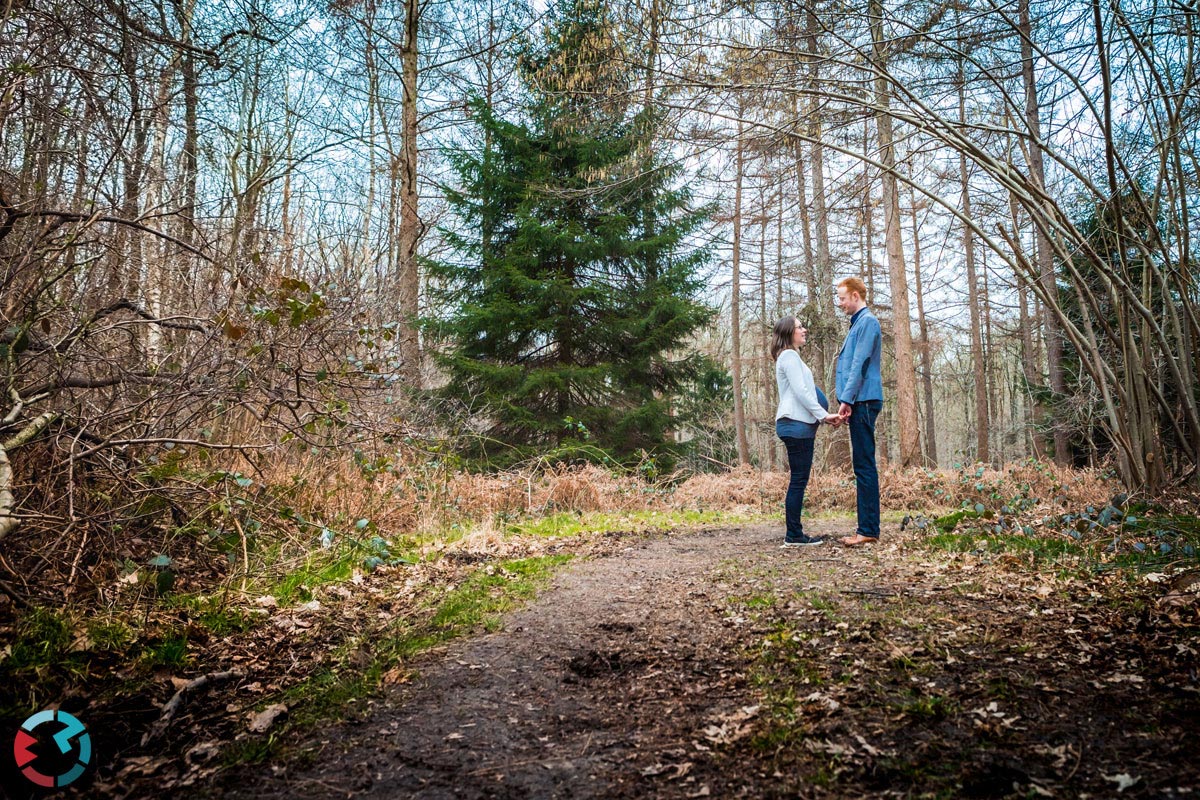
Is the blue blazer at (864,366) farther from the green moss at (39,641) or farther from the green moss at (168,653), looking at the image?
the green moss at (39,641)

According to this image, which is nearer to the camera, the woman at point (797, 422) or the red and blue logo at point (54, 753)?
the red and blue logo at point (54, 753)

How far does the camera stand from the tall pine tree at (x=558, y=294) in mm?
12281

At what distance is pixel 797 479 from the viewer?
17.7ft

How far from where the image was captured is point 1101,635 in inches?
95.2

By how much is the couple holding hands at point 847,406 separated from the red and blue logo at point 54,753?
4.61m

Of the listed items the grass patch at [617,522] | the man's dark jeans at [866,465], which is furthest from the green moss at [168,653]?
the man's dark jeans at [866,465]

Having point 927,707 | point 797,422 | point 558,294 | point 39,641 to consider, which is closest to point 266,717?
point 39,641

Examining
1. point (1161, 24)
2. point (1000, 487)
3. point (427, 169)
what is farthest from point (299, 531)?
point (427, 169)

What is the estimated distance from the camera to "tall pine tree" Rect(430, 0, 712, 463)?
484 inches

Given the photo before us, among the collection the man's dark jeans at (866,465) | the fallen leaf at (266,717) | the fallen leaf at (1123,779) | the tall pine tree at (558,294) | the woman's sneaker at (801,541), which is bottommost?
the woman's sneaker at (801,541)

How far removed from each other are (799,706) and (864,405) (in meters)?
3.57

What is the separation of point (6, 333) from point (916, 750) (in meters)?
4.65

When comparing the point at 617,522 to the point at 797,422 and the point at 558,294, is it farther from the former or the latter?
the point at 558,294

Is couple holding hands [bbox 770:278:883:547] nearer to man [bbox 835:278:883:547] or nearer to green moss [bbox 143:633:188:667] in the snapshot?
man [bbox 835:278:883:547]
